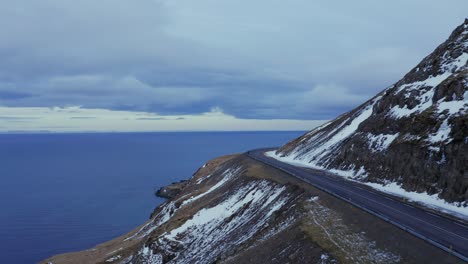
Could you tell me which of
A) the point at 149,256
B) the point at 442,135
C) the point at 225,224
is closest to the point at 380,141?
the point at 442,135

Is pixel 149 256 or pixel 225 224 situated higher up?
pixel 225 224

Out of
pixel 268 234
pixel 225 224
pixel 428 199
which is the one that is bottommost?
pixel 225 224

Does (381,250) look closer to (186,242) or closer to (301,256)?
(301,256)

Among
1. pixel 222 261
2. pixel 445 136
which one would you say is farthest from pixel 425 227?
pixel 222 261

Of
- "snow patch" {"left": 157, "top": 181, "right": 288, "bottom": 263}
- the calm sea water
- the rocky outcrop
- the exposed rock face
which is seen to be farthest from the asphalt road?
the rocky outcrop

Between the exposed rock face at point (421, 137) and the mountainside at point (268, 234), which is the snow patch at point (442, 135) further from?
the mountainside at point (268, 234)

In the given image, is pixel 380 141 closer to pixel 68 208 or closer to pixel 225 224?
pixel 225 224

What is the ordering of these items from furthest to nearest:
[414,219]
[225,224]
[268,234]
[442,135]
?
[225,224], [442,135], [268,234], [414,219]

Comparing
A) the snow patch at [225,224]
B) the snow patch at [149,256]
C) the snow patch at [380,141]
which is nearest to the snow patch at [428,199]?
the snow patch at [380,141]

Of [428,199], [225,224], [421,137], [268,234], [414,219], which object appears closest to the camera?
[414,219]

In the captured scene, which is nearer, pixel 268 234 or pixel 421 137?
pixel 268 234

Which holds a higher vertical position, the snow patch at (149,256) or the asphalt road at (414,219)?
the asphalt road at (414,219)
